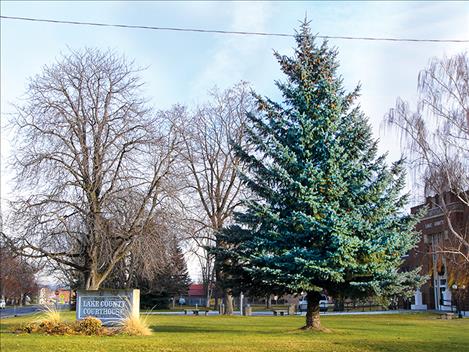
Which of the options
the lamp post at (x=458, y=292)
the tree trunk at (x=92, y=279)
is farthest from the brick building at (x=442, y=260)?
the tree trunk at (x=92, y=279)

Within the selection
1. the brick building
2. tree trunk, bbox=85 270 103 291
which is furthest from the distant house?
the brick building

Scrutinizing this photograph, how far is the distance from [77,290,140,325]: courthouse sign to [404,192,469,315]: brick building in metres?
21.5

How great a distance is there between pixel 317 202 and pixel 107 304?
30.7ft

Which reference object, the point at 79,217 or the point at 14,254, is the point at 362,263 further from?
the point at 14,254

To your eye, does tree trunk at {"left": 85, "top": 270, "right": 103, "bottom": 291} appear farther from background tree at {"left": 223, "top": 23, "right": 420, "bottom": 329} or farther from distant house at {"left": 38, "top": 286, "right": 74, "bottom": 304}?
background tree at {"left": 223, "top": 23, "right": 420, "bottom": 329}

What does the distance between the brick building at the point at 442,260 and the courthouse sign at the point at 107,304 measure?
21.5 meters

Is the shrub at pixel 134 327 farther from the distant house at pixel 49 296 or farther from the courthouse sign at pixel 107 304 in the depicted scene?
the distant house at pixel 49 296

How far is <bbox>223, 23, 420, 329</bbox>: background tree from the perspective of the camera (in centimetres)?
2052

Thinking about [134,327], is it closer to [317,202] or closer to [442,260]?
[317,202]

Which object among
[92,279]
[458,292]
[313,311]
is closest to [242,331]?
[313,311]

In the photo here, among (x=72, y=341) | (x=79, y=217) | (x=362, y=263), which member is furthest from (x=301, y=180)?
(x=79, y=217)

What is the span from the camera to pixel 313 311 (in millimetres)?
22797

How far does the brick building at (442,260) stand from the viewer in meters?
42.1

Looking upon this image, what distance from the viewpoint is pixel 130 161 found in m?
28.7
